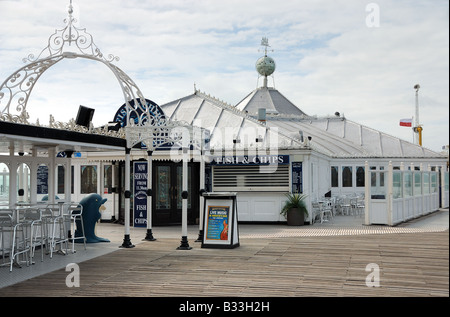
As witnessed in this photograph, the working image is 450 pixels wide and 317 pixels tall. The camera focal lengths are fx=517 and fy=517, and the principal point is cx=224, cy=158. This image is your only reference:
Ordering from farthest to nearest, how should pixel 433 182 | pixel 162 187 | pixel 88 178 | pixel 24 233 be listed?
pixel 433 182 → pixel 88 178 → pixel 162 187 → pixel 24 233

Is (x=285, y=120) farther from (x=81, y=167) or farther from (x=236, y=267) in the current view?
(x=236, y=267)

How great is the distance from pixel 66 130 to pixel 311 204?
9.09 m

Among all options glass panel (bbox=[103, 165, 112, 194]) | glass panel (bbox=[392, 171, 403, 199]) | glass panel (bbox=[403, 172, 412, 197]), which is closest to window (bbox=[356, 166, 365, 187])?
glass panel (bbox=[403, 172, 412, 197])

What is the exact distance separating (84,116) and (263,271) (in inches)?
187

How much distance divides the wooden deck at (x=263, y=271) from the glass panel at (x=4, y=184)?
8.02 ft

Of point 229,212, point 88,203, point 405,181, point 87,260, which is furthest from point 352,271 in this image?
point 405,181

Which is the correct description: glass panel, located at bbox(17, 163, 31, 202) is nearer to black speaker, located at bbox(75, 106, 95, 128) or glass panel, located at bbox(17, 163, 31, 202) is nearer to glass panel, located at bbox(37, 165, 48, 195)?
black speaker, located at bbox(75, 106, 95, 128)

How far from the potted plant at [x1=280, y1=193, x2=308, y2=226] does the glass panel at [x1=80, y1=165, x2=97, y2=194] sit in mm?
6429

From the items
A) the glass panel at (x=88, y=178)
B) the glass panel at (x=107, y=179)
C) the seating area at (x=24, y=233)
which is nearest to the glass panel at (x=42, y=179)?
the glass panel at (x=88, y=178)

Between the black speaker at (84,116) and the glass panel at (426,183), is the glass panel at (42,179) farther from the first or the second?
the glass panel at (426,183)

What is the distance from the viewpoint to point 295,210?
15.7 meters

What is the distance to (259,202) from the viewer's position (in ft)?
53.4

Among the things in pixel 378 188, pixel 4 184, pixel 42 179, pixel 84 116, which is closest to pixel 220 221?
pixel 84 116

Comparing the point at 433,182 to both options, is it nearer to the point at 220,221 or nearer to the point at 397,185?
the point at 397,185
